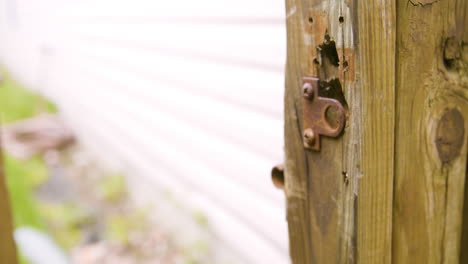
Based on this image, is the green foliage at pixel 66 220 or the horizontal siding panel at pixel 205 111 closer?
the horizontal siding panel at pixel 205 111

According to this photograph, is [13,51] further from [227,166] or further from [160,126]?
[227,166]

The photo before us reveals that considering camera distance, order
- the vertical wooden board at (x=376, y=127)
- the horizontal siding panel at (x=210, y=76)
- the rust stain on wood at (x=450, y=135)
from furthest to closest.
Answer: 1. the horizontal siding panel at (x=210, y=76)
2. the rust stain on wood at (x=450, y=135)
3. the vertical wooden board at (x=376, y=127)

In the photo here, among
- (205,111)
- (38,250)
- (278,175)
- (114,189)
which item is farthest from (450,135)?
(114,189)

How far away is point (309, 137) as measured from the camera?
73 centimetres

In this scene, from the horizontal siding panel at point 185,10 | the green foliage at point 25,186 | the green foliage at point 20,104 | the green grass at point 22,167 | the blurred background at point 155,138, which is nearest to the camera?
the horizontal siding panel at point 185,10

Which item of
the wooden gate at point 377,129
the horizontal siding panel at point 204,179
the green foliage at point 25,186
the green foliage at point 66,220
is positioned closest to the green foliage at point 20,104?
the green foliage at point 25,186

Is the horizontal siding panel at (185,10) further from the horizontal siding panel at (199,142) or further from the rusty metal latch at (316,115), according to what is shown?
the rusty metal latch at (316,115)

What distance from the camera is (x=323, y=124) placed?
0.71 meters

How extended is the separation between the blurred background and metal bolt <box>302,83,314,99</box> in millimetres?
1199

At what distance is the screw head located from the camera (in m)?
0.73

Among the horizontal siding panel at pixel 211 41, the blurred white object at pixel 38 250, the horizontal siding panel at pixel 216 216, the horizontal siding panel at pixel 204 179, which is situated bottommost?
the horizontal siding panel at pixel 216 216

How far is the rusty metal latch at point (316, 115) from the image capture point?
2.27 ft

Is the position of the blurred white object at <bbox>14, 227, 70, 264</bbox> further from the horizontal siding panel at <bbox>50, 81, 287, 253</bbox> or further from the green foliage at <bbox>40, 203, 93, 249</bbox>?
the green foliage at <bbox>40, 203, 93, 249</bbox>

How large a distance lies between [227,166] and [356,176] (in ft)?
6.36
